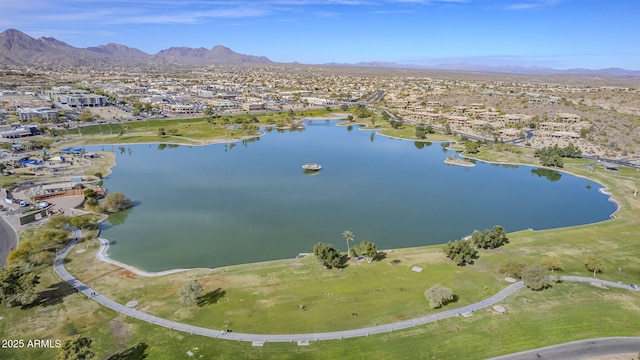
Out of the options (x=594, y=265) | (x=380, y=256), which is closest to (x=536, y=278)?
(x=594, y=265)

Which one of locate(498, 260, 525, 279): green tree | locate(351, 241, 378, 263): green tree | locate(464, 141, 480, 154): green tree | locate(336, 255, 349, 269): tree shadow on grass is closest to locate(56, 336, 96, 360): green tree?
locate(336, 255, 349, 269): tree shadow on grass

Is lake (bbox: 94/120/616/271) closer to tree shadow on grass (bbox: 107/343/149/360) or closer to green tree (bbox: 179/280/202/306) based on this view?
green tree (bbox: 179/280/202/306)

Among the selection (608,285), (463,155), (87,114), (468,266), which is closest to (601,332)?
(608,285)

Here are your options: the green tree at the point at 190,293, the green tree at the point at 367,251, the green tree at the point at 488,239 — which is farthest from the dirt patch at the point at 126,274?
the green tree at the point at 488,239

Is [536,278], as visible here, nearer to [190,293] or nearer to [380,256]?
[380,256]

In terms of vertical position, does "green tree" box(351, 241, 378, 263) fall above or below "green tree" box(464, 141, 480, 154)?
below

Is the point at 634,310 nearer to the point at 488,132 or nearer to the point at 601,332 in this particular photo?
the point at 601,332

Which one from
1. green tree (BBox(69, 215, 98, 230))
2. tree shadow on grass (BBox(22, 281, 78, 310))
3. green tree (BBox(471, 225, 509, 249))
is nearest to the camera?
tree shadow on grass (BBox(22, 281, 78, 310))
